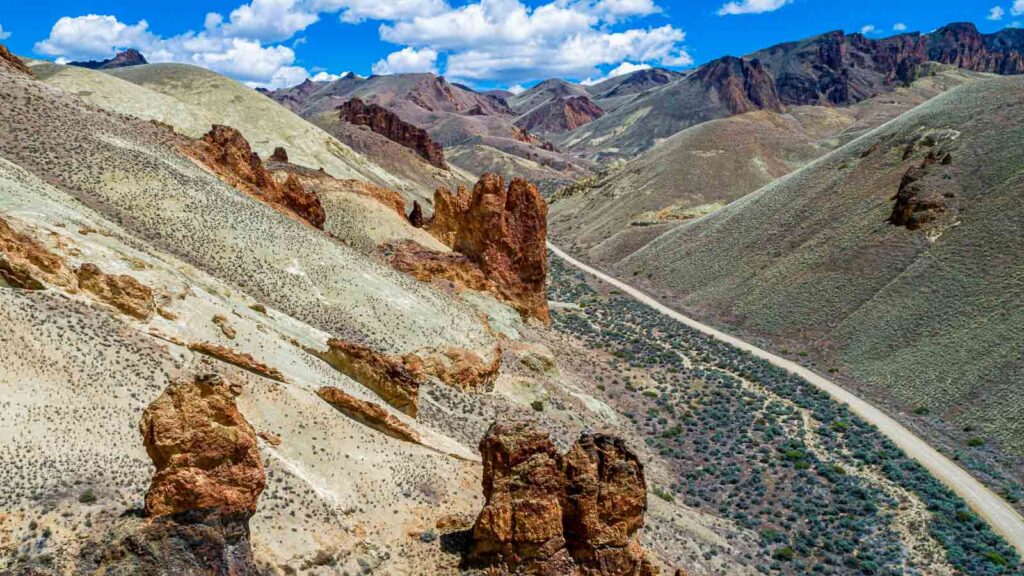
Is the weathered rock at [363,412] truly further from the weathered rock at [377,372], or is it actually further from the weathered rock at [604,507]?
the weathered rock at [604,507]

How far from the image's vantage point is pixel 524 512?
1579 cm

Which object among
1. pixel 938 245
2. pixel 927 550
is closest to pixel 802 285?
pixel 938 245

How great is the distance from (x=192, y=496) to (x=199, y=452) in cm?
78

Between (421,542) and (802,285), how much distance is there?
5052 centimetres

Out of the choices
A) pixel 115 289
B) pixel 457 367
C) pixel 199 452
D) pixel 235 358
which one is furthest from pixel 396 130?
pixel 199 452

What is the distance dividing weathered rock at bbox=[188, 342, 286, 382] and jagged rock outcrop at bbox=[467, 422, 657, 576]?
8580mm

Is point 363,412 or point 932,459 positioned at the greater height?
point 932,459

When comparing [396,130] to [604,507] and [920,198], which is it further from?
[604,507]

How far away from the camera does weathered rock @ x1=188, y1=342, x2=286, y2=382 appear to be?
21.9 metres

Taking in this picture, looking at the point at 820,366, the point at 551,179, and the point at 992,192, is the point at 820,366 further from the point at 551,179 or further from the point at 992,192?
the point at 551,179

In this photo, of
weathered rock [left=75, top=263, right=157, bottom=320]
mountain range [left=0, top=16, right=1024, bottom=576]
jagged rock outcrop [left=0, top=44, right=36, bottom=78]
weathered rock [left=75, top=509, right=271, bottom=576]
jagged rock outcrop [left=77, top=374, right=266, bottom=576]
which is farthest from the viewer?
jagged rock outcrop [left=0, top=44, right=36, bottom=78]

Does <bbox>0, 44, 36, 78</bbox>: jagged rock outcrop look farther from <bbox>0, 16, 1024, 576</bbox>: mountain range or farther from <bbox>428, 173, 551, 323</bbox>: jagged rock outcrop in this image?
<bbox>428, 173, 551, 323</bbox>: jagged rock outcrop

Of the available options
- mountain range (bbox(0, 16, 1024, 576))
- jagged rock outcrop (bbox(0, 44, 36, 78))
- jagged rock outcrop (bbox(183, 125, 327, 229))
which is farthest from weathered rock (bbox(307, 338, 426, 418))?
jagged rock outcrop (bbox(0, 44, 36, 78))

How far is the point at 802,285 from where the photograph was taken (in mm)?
59500
